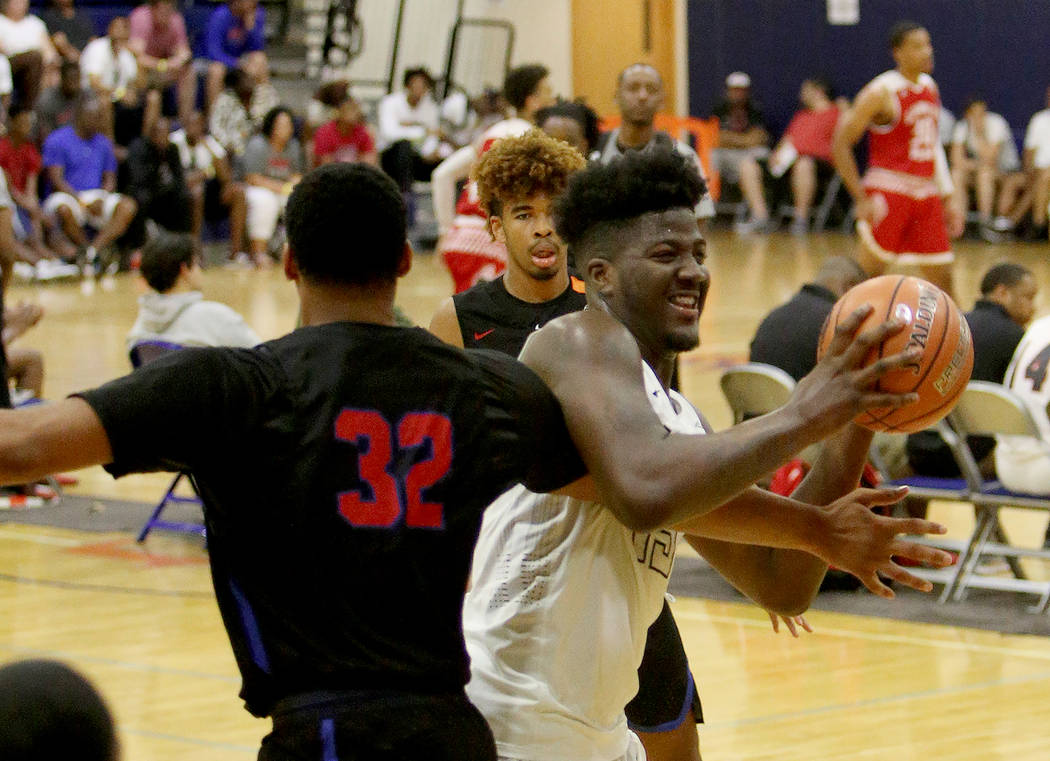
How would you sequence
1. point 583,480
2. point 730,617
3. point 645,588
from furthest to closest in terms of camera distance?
point 730,617 < point 645,588 < point 583,480

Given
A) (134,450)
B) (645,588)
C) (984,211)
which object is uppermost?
(134,450)

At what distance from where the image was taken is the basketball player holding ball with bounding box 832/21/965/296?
35.1 ft

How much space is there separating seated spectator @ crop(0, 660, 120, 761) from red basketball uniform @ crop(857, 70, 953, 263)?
9.45 meters

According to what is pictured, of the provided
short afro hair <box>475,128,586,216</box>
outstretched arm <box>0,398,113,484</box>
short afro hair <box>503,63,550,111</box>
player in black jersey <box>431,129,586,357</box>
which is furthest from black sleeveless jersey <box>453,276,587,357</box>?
short afro hair <box>503,63,550,111</box>

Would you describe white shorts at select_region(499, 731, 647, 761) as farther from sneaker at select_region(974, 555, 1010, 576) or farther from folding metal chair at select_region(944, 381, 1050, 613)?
sneaker at select_region(974, 555, 1010, 576)

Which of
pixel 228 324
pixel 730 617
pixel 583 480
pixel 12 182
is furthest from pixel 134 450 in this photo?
pixel 12 182

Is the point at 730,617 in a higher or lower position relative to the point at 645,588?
lower

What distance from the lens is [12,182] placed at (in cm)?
1753

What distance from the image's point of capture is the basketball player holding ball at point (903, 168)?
10.7m

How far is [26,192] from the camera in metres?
17.8

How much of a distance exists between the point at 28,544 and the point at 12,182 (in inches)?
389

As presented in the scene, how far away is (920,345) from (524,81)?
644 cm

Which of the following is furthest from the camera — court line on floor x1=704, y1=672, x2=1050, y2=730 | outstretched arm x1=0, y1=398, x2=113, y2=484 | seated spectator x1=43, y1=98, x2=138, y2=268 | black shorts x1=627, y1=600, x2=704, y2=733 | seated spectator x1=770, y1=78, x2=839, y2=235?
seated spectator x1=770, y1=78, x2=839, y2=235

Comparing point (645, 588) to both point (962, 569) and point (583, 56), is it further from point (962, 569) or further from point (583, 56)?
point (583, 56)
